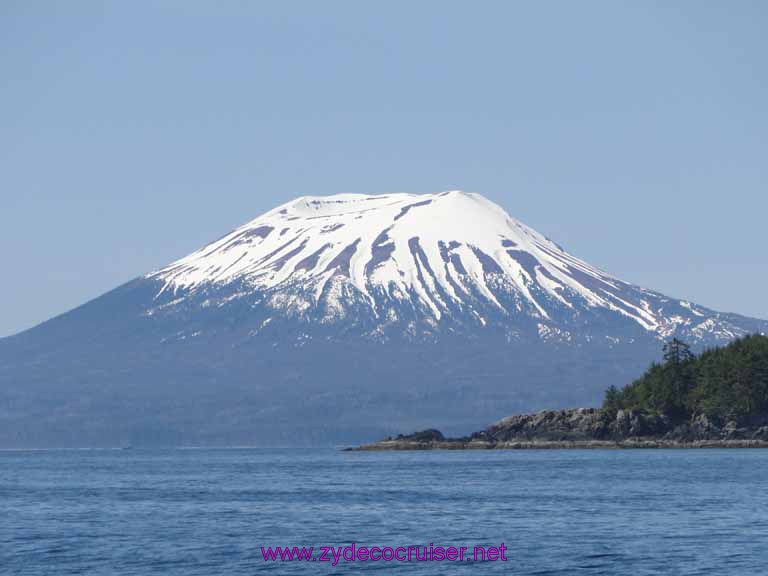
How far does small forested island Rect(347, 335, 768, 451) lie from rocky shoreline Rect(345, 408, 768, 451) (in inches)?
3.9

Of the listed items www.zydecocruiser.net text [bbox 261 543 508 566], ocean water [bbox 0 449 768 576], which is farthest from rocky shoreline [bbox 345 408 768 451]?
www.zydecocruiser.net text [bbox 261 543 508 566]

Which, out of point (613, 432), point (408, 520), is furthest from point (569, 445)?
point (408, 520)

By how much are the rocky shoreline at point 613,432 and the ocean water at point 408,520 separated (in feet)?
113

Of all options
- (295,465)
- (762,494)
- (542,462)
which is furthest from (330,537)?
(295,465)

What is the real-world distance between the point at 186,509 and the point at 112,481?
3557cm

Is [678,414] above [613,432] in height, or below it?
above

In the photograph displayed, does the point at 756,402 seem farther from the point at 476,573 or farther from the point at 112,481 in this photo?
the point at 476,573

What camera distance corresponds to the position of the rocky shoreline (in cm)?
14762

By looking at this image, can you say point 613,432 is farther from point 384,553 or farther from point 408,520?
point 384,553

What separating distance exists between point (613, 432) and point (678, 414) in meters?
6.99

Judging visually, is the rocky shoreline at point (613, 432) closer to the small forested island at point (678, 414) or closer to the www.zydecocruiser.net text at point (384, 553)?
the small forested island at point (678, 414)

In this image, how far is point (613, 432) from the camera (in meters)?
156

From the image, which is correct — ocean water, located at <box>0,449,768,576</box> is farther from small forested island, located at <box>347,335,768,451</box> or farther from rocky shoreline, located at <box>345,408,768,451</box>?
rocky shoreline, located at <box>345,408,768,451</box>

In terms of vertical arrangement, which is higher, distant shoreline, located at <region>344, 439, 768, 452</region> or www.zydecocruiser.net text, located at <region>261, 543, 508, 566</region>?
distant shoreline, located at <region>344, 439, 768, 452</region>
